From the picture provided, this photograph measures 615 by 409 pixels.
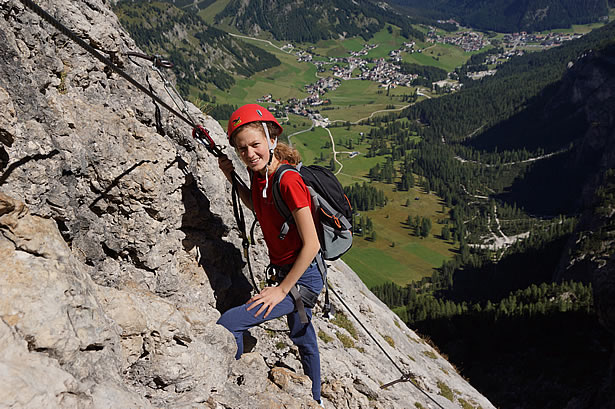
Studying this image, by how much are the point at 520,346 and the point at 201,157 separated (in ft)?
240

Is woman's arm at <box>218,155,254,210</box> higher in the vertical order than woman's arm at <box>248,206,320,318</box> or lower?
higher

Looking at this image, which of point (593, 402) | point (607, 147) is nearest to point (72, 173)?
point (593, 402)

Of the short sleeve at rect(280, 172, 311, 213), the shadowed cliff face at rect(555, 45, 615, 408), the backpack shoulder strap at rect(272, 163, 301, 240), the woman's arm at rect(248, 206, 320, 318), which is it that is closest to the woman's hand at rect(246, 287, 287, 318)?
the woman's arm at rect(248, 206, 320, 318)

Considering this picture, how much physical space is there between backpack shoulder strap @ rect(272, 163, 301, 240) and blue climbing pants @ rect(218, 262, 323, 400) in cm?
108

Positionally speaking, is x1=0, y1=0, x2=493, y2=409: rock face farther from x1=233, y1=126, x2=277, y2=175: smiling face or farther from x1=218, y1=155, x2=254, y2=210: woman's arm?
x1=233, y1=126, x2=277, y2=175: smiling face

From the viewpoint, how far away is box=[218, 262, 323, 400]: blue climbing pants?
20.1 feet

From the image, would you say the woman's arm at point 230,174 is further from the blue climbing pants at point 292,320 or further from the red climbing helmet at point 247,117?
the blue climbing pants at point 292,320

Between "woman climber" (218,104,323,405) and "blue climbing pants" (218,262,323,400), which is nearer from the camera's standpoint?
"woman climber" (218,104,323,405)

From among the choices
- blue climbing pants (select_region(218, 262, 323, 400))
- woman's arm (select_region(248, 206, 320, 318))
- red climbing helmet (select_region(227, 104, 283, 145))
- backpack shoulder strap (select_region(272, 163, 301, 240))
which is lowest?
blue climbing pants (select_region(218, 262, 323, 400))

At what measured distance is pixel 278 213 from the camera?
5.89 m

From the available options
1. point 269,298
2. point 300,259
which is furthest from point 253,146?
point 269,298

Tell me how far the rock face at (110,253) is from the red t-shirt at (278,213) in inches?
63.3

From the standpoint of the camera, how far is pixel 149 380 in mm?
5383

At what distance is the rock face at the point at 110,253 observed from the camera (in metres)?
3.82
